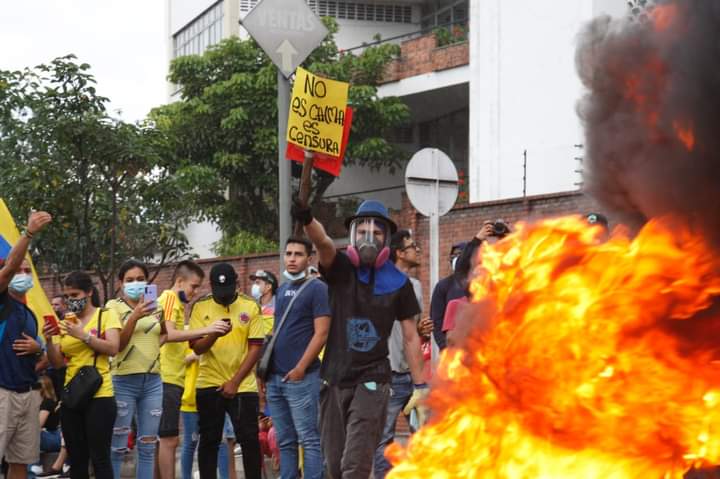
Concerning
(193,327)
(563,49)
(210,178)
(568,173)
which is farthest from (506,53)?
(193,327)

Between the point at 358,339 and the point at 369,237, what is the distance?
25.8 inches

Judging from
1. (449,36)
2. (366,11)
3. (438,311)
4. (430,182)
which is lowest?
(438,311)

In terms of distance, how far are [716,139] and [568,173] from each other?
54.6 feet

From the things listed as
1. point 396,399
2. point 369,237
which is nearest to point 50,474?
point 396,399

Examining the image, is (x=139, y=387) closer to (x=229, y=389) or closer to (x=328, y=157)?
(x=229, y=389)

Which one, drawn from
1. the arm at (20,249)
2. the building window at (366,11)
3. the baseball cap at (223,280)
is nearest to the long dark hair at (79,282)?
the arm at (20,249)

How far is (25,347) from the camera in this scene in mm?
9531

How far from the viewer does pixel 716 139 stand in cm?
619

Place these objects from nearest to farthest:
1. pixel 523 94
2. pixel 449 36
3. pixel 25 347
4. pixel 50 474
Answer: pixel 25 347
pixel 50 474
pixel 523 94
pixel 449 36

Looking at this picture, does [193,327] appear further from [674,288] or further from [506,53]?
[506,53]

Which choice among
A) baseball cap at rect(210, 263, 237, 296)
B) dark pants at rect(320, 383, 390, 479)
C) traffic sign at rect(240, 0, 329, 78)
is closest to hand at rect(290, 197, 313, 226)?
dark pants at rect(320, 383, 390, 479)

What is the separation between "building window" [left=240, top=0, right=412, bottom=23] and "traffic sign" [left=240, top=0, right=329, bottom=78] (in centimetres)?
2301

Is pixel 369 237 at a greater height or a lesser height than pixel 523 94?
lesser

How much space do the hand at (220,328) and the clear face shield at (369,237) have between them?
1.93 metres
